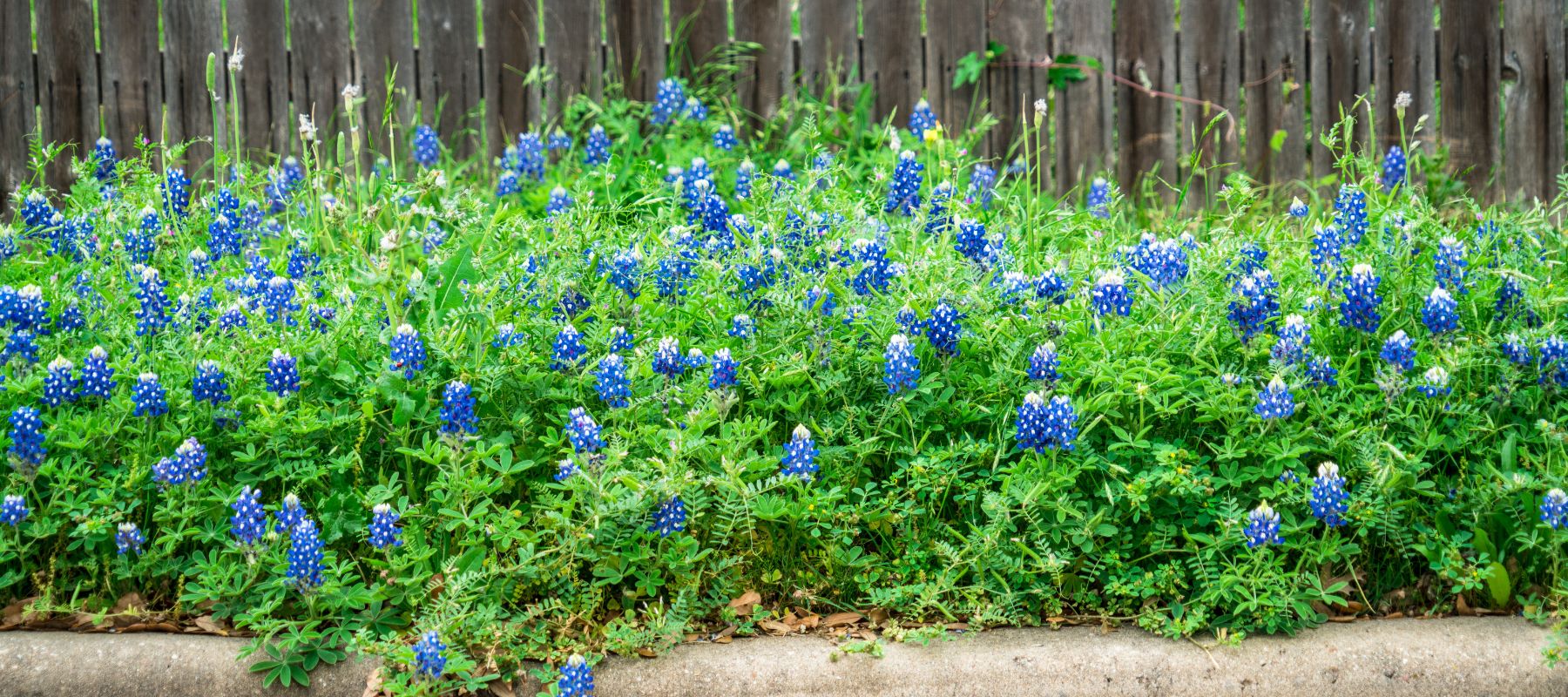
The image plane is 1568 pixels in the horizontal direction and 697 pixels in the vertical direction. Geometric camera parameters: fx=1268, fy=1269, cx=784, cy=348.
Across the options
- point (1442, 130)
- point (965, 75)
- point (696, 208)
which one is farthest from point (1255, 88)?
point (696, 208)

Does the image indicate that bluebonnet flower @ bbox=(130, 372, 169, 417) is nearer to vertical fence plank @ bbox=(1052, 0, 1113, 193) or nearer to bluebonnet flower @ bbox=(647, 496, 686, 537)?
bluebonnet flower @ bbox=(647, 496, 686, 537)

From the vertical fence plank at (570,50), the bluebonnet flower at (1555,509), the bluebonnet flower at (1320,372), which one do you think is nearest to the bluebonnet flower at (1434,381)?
the bluebonnet flower at (1320,372)

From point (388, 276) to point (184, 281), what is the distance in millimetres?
913

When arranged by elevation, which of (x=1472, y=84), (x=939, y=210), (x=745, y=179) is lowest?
(x=939, y=210)

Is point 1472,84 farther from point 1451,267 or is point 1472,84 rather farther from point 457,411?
point 457,411

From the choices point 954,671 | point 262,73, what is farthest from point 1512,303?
point 262,73

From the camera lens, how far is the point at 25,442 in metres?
2.54

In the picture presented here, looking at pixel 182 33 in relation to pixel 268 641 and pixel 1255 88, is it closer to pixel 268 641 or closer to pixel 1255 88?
pixel 268 641

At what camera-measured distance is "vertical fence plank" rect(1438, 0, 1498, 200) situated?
19.8 feet

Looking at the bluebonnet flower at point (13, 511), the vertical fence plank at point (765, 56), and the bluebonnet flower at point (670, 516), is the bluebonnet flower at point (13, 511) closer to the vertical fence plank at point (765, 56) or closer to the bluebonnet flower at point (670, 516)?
the bluebonnet flower at point (670, 516)

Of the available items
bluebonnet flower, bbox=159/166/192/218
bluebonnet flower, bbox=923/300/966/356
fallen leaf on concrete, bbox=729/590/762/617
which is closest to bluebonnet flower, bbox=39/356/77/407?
bluebonnet flower, bbox=159/166/192/218

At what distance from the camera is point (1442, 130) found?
611 cm

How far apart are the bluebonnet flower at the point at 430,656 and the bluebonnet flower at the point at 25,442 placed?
3.18 feet

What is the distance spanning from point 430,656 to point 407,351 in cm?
70
